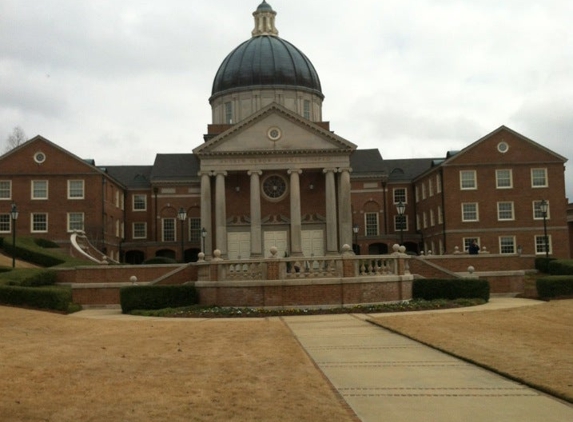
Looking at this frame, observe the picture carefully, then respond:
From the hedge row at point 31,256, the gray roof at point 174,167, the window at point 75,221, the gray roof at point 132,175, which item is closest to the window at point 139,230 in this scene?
the gray roof at point 132,175

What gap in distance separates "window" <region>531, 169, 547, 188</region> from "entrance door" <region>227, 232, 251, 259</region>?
25.2 metres

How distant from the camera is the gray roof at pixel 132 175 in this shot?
73.6 meters

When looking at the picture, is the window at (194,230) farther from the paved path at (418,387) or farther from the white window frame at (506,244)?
the paved path at (418,387)

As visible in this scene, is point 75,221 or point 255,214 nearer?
point 255,214

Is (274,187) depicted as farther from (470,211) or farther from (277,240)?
(470,211)

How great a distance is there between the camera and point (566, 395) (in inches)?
412

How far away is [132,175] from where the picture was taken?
76062 mm

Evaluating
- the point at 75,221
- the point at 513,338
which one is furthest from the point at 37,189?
the point at 513,338

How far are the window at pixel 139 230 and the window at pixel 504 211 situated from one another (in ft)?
112

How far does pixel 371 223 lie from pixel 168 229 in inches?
804

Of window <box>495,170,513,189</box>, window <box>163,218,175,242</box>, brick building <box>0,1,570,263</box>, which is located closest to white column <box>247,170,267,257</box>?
brick building <box>0,1,570,263</box>

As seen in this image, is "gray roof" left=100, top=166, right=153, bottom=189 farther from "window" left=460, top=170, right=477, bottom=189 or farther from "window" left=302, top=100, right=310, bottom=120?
"window" left=460, top=170, right=477, bottom=189

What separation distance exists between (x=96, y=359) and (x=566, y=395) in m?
9.43

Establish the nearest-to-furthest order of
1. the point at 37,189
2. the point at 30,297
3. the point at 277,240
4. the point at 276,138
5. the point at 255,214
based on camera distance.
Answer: the point at 30,297 → the point at 255,214 → the point at 276,138 → the point at 37,189 → the point at 277,240
